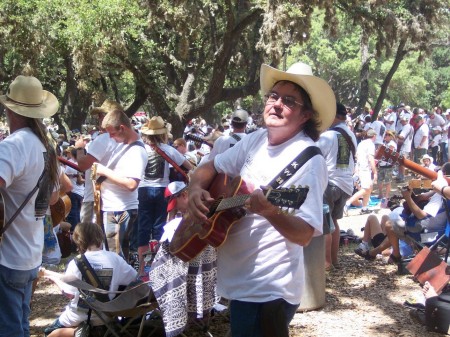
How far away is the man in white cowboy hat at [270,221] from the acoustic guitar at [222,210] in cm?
5

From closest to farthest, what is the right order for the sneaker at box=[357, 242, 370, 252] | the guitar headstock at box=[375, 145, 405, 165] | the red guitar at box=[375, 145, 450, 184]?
the red guitar at box=[375, 145, 450, 184]
the guitar headstock at box=[375, 145, 405, 165]
the sneaker at box=[357, 242, 370, 252]

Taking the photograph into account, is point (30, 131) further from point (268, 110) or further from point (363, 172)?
point (363, 172)

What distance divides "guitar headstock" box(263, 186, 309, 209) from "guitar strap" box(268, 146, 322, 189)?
0.26 metres

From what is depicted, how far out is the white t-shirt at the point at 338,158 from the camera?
290 inches

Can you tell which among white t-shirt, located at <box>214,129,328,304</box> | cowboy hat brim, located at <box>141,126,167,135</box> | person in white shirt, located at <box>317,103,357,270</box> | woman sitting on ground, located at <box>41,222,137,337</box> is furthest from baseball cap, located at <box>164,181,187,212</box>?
white t-shirt, located at <box>214,129,328,304</box>

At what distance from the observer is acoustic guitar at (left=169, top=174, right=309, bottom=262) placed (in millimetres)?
2695

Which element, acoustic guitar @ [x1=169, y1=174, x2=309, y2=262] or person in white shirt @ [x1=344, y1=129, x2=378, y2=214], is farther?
person in white shirt @ [x1=344, y1=129, x2=378, y2=214]

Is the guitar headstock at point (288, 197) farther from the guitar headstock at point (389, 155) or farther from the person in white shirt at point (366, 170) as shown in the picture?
the person in white shirt at point (366, 170)

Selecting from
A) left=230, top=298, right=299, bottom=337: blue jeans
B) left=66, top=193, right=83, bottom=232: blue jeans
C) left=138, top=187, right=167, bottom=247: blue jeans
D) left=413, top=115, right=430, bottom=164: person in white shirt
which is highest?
left=230, top=298, right=299, bottom=337: blue jeans

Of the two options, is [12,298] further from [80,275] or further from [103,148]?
[103,148]

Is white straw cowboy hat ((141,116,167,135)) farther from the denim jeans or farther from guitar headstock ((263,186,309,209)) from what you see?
guitar headstock ((263,186,309,209))

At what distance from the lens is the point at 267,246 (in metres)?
3.09

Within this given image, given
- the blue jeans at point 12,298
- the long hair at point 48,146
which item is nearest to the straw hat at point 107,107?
the long hair at point 48,146

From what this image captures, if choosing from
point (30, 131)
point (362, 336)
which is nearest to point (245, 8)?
point (362, 336)
